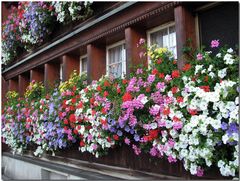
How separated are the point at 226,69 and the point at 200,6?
1.21 metres

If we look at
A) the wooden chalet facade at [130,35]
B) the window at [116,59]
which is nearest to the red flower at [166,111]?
the wooden chalet facade at [130,35]

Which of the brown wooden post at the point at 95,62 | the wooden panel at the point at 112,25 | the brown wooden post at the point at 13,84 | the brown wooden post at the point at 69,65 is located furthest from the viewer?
the brown wooden post at the point at 13,84

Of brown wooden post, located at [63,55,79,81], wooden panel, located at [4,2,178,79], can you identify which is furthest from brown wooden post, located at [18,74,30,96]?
brown wooden post, located at [63,55,79,81]

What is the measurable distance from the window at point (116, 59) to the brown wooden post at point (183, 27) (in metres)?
1.40

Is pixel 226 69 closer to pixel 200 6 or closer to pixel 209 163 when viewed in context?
pixel 209 163

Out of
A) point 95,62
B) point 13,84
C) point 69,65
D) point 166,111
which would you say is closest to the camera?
point 166,111

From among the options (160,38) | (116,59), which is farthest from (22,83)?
(160,38)

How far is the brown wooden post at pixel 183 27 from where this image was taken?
3.32 m

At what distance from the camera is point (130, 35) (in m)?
4.15

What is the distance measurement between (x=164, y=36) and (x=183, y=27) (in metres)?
0.68

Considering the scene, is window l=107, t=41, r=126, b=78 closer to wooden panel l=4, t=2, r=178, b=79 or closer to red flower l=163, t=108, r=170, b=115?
wooden panel l=4, t=2, r=178, b=79

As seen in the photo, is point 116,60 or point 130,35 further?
point 116,60

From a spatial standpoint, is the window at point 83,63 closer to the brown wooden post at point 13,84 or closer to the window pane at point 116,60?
the window pane at point 116,60

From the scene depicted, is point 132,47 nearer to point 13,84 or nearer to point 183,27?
point 183,27
